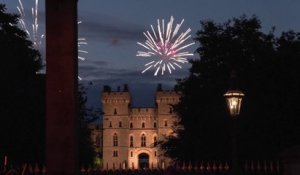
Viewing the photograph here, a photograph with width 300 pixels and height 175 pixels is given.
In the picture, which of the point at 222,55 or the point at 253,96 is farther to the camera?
the point at 222,55

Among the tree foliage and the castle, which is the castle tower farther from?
the tree foliage

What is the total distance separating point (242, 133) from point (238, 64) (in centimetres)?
784

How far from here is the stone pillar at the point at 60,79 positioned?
12.6 meters

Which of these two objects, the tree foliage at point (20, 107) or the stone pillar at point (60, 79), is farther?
the tree foliage at point (20, 107)

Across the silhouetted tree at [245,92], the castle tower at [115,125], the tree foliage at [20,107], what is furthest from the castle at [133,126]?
the tree foliage at [20,107]

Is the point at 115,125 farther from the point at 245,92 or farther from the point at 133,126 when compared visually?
the point at 245,92

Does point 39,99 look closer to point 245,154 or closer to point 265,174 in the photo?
point 245,154

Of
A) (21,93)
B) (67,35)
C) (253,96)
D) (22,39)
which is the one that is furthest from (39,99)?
(67,35)

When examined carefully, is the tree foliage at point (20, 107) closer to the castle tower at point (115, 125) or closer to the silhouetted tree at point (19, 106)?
the silhouetted tree at point (19, 106)

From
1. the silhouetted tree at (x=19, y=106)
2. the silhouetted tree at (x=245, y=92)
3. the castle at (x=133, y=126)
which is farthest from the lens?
the castle at (x=133, y=126)

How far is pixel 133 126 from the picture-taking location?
194 m

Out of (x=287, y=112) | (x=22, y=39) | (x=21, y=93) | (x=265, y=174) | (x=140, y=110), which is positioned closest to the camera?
(x=265, y=174)

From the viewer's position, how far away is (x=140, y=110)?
640 ft

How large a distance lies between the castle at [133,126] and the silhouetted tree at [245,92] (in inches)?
5093
